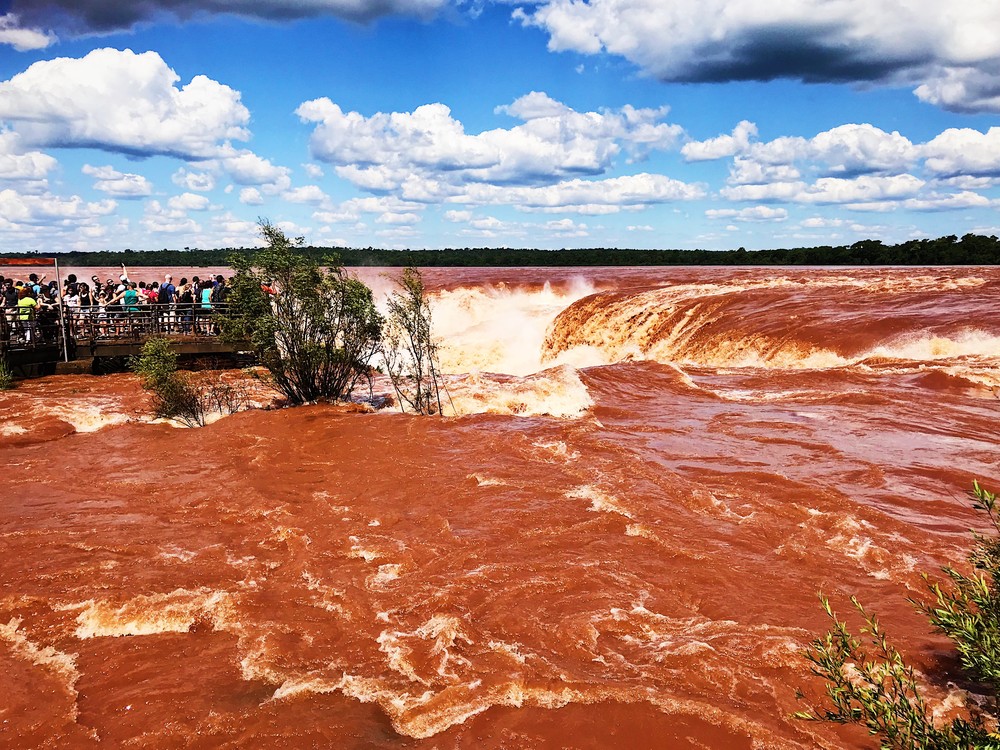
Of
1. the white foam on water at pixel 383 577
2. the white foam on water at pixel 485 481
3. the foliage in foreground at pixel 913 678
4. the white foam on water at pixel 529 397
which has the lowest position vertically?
the white foam on water at pixel 383 577

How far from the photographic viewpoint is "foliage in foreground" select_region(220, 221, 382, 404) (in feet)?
45.6

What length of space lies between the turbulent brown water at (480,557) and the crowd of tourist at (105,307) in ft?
7.65

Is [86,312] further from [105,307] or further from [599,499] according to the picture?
[599,499]

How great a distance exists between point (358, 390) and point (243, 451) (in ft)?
18.4

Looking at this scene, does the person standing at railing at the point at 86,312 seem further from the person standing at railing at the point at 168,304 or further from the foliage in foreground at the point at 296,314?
the foliage in foreground at the point at 296,314

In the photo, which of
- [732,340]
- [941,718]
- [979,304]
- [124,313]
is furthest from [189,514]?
[979,304]

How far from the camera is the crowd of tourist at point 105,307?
17703 millimetres

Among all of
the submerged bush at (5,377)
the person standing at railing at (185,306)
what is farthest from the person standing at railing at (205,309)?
the submerged bush at (5,377)

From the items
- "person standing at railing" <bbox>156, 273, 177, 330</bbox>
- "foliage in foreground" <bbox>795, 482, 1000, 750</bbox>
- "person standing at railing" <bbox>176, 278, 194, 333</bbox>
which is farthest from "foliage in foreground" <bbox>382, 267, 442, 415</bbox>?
"foliage in foreground" <bbox>795, 482, 1000, 750</bbox>

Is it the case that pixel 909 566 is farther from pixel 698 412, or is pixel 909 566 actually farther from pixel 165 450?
pixel 165 450

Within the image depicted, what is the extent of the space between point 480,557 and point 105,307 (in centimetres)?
1574

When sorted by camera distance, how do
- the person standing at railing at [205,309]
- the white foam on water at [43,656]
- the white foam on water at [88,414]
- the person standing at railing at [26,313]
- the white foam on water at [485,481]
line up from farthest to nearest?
1. the person standing at railing at [205,309]
2. the person standing at railing at [26,313]
3. the white foam on water at [88,414]
4. the white foam on water at [485,481]
5. the white foam on water at [43,656]

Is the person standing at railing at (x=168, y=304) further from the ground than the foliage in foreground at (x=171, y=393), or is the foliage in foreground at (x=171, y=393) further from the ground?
the person standing at railing at (x=168, y=304)

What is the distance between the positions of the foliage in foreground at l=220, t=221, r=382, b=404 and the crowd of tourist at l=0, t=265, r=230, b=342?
12.6 feet
